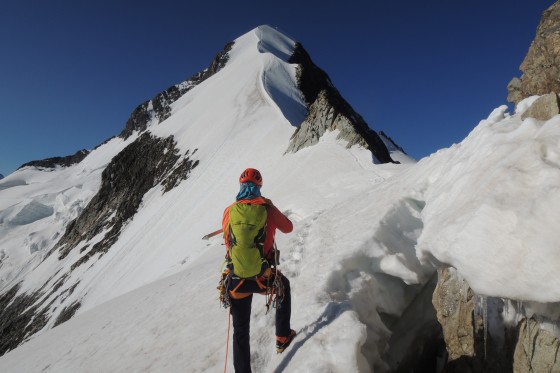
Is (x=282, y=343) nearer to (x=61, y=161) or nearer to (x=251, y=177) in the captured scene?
(x=251, y=177)

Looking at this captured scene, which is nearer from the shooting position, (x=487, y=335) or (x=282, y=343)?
(x=487, y=335)

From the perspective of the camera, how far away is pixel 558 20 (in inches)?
299

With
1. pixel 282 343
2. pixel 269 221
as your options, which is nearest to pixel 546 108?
pixel 269 221

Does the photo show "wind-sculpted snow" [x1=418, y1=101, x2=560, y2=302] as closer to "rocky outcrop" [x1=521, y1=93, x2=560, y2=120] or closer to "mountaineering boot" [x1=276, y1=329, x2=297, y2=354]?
"rocky outcrop" [x1=521, y1=93, x2=560, y2=120]

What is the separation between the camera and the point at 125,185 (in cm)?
5031

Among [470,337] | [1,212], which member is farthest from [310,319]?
[1,212]

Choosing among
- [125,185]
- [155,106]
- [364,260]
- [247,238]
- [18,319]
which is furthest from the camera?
[155,106]

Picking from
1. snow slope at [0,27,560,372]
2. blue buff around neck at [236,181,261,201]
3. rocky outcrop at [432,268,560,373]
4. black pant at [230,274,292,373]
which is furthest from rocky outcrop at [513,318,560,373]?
blue buff around neck at [236,181,261,201]

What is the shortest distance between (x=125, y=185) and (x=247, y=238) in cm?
5038

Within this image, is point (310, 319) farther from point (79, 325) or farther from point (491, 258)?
point (79, 325)

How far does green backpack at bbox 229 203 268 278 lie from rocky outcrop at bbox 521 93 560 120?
389 centimetres

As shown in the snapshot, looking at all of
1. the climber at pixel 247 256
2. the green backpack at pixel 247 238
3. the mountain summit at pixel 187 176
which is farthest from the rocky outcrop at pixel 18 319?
the green backpack at pixel 247 238

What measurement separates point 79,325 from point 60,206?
81.2 meters

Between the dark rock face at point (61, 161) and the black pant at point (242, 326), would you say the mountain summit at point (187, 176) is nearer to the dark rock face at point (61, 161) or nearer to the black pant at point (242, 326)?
the black pant at point (242, 326)
